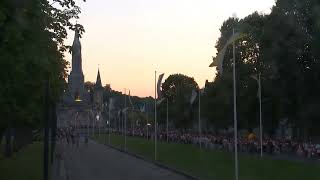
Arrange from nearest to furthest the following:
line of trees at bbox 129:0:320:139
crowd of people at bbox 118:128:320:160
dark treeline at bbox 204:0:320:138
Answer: crowd of people at bbox 118:128:320:160 → dark treeline at bbox 204:0:320:138 → line of trees at bbox 129:0:320:139

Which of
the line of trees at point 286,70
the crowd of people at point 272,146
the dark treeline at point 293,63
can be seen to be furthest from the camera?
the line of trees at point 286,70

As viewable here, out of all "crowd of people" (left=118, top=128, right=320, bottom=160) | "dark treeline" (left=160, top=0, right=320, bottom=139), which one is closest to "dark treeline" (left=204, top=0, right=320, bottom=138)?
"dark treeline" (left=160, top=0, right=320, bottom=139)

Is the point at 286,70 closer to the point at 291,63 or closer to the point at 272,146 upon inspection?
the point at 291,63

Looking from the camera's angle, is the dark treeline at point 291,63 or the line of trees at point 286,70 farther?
the line of trees at point 286,70

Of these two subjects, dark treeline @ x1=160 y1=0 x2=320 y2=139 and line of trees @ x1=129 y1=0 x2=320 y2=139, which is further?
line of trees @ x1=129 y1=0 x2=320 y2=139

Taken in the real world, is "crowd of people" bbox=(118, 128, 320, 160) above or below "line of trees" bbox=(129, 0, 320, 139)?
below

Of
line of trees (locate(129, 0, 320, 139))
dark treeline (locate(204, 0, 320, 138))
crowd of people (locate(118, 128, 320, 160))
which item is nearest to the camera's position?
crowd of people (locate(118, 128, 320, 160))

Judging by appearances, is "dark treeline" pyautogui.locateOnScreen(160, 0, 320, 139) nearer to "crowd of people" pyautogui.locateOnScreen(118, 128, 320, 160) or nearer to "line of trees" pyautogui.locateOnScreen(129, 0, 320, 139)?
"line of trees" pyautogui.locateOnScreen(129, 0, 320, 139)

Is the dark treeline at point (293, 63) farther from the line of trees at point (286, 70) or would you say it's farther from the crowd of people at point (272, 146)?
the crowd of people at point (272, 146)

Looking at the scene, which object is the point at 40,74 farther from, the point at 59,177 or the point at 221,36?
the point at 221,36

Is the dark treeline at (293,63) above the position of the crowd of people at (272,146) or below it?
above

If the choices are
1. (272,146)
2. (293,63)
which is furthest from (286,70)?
(272,146)

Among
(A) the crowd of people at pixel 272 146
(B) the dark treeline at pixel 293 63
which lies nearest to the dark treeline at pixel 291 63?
(B) the dark treeline at pixel 293 63

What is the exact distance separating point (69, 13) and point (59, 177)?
1061cm
